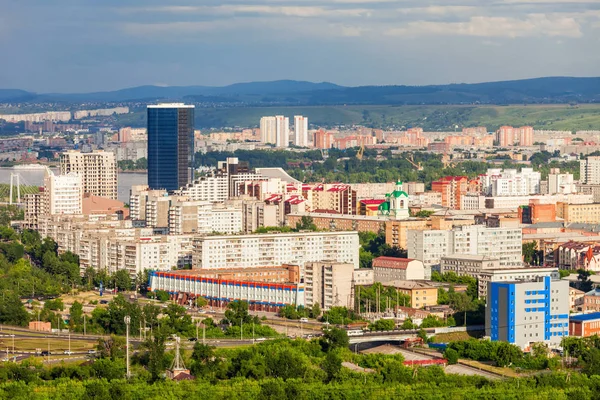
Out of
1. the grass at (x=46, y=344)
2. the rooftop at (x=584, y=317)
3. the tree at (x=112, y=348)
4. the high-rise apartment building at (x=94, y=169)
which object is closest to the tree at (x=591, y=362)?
the rooftop at (x=584, y=317)

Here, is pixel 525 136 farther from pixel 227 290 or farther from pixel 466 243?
pixel 227 290

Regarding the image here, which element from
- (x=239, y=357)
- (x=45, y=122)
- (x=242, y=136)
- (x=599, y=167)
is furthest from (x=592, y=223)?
(x=45, y=122)

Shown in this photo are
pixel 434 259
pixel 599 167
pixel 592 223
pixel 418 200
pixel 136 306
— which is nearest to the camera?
pixel 136 306

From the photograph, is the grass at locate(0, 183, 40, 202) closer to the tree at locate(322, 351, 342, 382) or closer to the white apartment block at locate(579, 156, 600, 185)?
the white apartment block at locate(579, 156, 600, 185)

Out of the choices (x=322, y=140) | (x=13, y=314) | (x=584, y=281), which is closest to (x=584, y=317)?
(x=584, y=281)

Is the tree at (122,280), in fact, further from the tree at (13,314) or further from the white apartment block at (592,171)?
the white apartment block at (592,171)

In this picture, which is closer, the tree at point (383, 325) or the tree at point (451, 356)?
the tree at point (451, 356)

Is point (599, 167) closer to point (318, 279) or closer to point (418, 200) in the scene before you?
point (418, 200)
